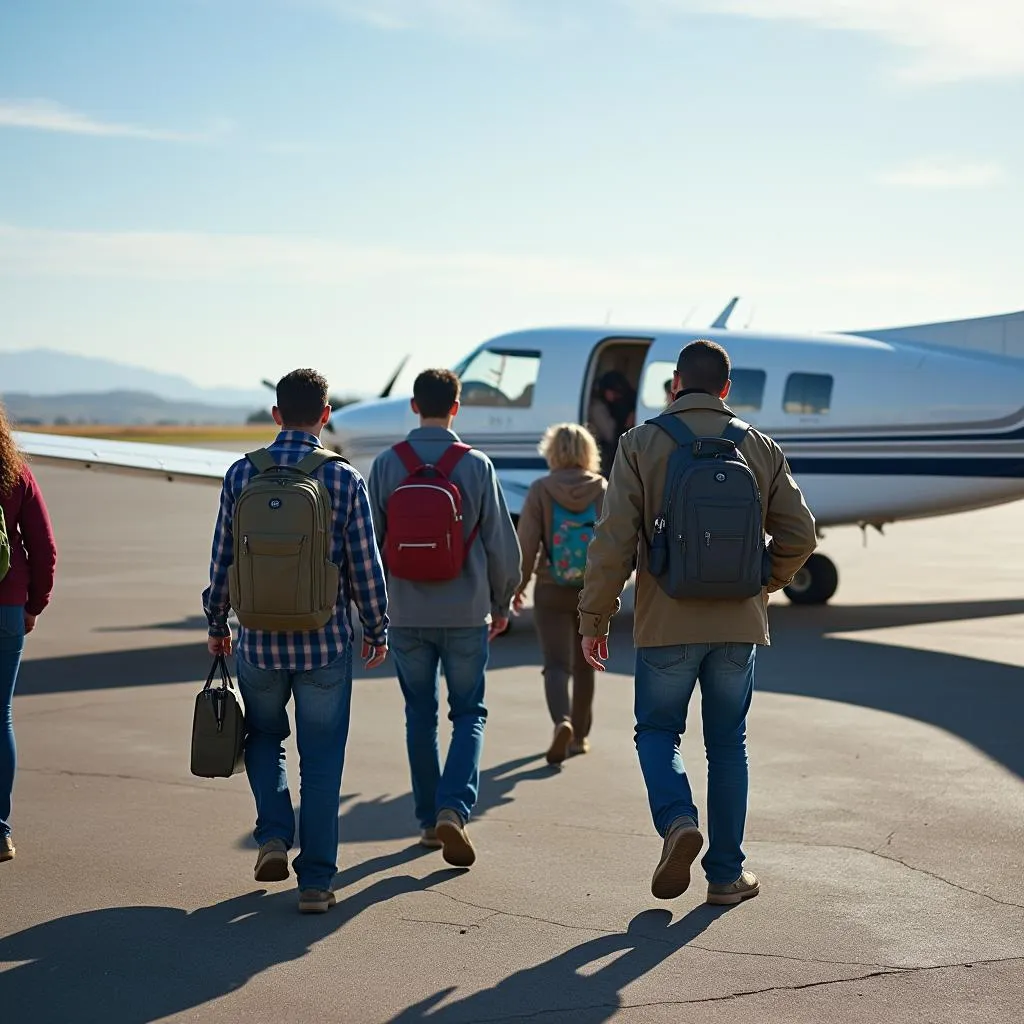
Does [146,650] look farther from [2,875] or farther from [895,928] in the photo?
[895,928]

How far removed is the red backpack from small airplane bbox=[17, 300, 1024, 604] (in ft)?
23.6

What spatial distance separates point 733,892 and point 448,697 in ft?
4.39

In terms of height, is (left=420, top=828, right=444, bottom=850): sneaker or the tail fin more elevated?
the tail fin

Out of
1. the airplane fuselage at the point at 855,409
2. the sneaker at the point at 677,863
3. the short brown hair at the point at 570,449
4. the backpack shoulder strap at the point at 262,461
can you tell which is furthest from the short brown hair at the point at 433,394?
the airplane fuselage at the point at 855,409

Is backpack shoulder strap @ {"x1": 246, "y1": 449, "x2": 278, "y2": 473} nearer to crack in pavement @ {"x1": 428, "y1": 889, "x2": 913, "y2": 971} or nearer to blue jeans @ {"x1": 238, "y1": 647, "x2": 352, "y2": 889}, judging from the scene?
blue jeans @ {"x1": 238, "y1": 647, "x2": 352, "y2": 889}

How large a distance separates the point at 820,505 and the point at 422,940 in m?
9.33

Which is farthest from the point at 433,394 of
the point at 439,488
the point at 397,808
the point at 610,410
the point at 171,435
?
the point at 171,435

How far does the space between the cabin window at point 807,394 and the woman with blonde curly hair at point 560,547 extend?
6.33 meters

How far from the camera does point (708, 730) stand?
5094 mm

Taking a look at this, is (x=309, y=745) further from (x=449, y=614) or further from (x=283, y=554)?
(x=449, y=614)

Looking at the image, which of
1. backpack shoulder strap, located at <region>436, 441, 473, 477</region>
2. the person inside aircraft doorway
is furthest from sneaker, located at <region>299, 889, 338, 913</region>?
the person inside aircraft doorway

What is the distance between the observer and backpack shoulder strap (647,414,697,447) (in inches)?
193

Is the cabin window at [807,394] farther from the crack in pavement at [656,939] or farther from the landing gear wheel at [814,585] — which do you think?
the crack in pavement at [656,939]

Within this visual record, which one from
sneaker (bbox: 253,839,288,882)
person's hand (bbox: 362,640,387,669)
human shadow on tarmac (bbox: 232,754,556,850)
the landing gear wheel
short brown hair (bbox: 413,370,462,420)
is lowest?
human shadow on tarmac (bbox: 232,754,556,850)
